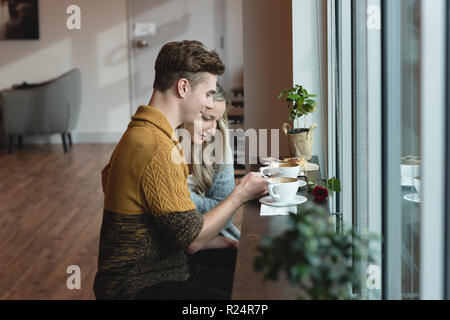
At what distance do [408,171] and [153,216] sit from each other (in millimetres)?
652

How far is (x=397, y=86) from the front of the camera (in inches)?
55.8

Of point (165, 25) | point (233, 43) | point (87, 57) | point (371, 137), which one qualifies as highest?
point (165, 25)

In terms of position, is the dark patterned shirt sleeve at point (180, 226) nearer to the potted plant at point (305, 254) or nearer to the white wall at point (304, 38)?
the potted plant at point (305, 254)

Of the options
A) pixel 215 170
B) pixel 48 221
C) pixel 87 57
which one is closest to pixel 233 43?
pixel 87 57

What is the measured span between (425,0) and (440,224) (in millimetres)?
340

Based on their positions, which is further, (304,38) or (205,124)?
(304,38)

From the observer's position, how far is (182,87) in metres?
1.70

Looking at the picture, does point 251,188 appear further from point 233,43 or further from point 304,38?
point 233,43

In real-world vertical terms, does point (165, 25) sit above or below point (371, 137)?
above

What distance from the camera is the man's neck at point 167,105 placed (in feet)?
5.57

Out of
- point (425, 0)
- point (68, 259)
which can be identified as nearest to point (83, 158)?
point (68, 259)

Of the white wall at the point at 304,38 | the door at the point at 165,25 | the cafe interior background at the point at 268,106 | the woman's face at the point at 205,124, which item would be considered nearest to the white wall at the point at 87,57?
the cafe interior background at the point at 268,106

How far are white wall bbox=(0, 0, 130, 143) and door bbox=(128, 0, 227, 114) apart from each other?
131 mm

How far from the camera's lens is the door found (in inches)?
287
